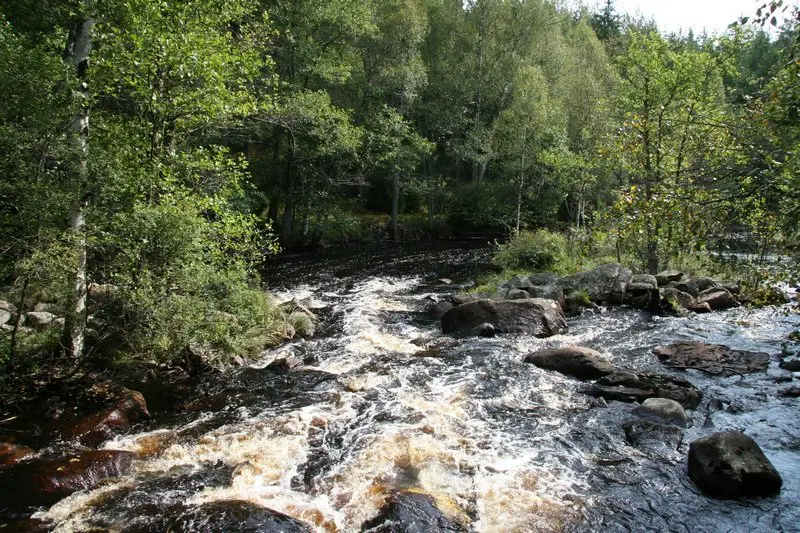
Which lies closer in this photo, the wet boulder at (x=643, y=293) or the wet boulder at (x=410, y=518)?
the wet boulder at (x=410, y=518)

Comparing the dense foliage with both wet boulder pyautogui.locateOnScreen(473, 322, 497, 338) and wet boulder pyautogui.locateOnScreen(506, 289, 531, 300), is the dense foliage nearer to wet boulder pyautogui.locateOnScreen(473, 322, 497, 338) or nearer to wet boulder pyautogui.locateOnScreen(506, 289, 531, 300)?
wet boulder pyautogui.locateOnScreen(506, 289, 531, 300)

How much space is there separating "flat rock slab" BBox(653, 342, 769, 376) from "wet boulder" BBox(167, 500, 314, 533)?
33.3ft

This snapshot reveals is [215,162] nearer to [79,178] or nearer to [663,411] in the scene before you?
[79,178]

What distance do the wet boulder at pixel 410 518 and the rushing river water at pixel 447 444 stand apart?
0.18 m

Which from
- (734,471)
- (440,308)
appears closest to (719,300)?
(440,308)

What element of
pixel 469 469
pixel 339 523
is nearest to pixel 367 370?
pixel 469 469

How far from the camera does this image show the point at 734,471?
7164 millimetres

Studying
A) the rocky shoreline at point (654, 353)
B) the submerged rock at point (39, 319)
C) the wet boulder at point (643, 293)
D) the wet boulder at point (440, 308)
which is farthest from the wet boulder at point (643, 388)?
the submerged rock at point (39, 319)

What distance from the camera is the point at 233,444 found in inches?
337

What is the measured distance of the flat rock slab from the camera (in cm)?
A: 1191

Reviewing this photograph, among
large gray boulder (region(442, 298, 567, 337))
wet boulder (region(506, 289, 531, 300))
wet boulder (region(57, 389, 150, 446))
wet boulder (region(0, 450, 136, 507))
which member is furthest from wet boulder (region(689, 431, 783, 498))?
wet boulder (region(506, 289, 531, 300))

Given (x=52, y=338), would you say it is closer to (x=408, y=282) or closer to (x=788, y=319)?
(x=408, y=282)

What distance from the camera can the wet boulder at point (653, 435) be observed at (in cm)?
857

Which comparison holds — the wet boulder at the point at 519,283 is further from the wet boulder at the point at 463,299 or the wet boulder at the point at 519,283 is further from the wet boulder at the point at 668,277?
the wet boulder at the point at 668,277
